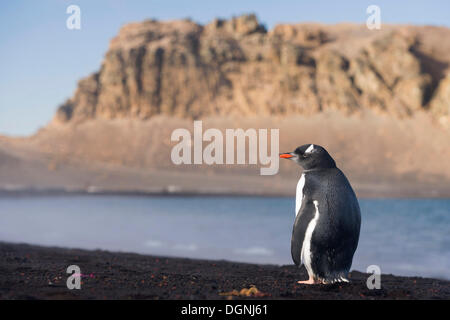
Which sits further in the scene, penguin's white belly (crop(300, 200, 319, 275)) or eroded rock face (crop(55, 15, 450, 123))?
eroded rock face (crop(55, 15, 450, 123))

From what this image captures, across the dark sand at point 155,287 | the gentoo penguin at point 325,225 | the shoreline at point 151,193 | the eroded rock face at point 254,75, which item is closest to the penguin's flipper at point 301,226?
the gentoo penguin at point 325,225

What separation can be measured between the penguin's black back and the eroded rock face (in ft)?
214

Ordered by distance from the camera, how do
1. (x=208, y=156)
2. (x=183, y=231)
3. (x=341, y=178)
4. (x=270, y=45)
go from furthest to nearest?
(x=270, y=45)
(x=208, y=156)
(x=183, y=231)
(x=341, y=178)

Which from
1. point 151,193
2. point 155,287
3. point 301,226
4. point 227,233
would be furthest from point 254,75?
point 155,287

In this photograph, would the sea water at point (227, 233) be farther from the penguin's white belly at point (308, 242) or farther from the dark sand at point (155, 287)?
the penguin's white belly at point (308, 242)

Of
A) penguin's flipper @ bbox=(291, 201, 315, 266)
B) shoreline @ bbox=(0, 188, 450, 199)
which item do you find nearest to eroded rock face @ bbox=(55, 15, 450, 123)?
shoreline @ bbox=(0, 188, 450, 199)

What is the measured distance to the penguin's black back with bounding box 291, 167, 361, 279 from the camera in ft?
19.9

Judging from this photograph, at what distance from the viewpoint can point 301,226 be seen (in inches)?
243

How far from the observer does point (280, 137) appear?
6556 centimetres

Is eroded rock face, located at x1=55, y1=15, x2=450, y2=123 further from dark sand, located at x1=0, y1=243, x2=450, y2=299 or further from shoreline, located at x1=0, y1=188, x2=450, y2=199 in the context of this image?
dark sand, located at x1=0, y1=243, x2=450, y2=299

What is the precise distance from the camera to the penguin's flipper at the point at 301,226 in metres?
6.16
